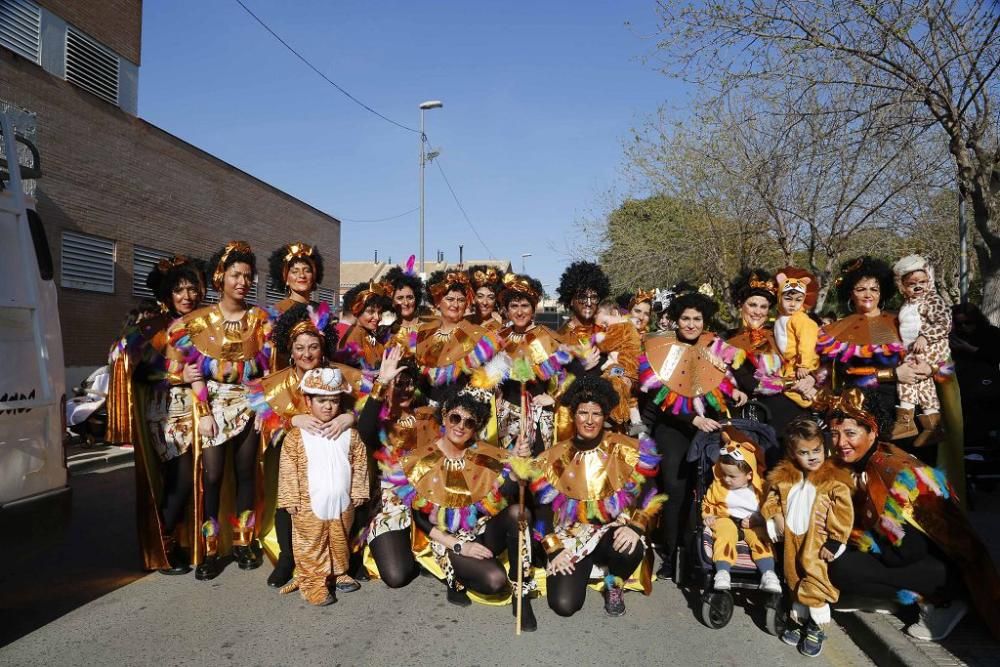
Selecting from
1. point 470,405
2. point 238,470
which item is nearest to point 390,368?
point 470,405

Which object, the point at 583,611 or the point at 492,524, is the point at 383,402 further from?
the point at 583,611

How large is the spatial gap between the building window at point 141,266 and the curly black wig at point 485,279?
9401 millimetres

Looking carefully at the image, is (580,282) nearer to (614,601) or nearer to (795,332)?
(795,332)

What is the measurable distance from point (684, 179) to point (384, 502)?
13313 mm

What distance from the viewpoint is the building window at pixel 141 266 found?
44.7 ft

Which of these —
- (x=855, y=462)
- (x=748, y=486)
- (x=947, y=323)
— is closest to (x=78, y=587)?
(x=748, y=486)

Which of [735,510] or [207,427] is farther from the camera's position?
[207,427]

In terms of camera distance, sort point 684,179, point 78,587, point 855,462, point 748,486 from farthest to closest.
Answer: point 684,179, point 78,587, point 748,486, point 855,462

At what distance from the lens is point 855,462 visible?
387cm

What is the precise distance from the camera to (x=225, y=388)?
469 centimetres

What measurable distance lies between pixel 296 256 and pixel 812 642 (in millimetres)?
4141

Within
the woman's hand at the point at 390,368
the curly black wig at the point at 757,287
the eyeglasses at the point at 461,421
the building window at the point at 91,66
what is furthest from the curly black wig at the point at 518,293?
the building window at the point at 91,66

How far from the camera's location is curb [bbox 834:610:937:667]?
3346 mm

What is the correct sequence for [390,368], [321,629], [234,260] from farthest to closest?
[234,260] < [390,368] < [321,629]
